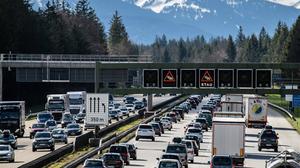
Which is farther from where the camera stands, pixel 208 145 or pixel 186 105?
pixel 186 105

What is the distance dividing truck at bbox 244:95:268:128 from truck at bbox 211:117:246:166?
1162 inches

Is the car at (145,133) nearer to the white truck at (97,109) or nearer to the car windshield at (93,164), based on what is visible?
the white truck at (97,109)

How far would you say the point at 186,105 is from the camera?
119m

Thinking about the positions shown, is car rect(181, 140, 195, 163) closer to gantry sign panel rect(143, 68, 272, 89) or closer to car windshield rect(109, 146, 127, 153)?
car windshield rect(109, 146, 127, 153)

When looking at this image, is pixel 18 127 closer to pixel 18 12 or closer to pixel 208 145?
pixel 208 145

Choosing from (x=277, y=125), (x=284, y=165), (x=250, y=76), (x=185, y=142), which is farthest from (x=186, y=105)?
(x=284, y=165)

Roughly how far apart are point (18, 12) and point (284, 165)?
100487mm

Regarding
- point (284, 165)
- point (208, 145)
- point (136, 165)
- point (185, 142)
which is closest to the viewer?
point (284, 165)

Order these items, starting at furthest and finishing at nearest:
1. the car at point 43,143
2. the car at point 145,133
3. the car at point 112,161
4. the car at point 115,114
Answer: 1. the car at point 115,114
2. the car at point 145,133
3. the car at point 43,143
4. the car at point 112,161

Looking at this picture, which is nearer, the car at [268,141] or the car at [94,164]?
the car at [94,164]

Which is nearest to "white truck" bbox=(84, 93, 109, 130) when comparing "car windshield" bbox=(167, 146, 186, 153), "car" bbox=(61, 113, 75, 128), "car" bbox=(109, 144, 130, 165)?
"car" bbox=(109, 144, 130, 165)

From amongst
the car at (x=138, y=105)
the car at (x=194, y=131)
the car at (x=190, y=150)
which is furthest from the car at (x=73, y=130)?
the car at (x=138, y=105)

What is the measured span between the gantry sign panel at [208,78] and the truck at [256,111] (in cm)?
1225

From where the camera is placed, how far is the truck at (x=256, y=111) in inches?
3009
